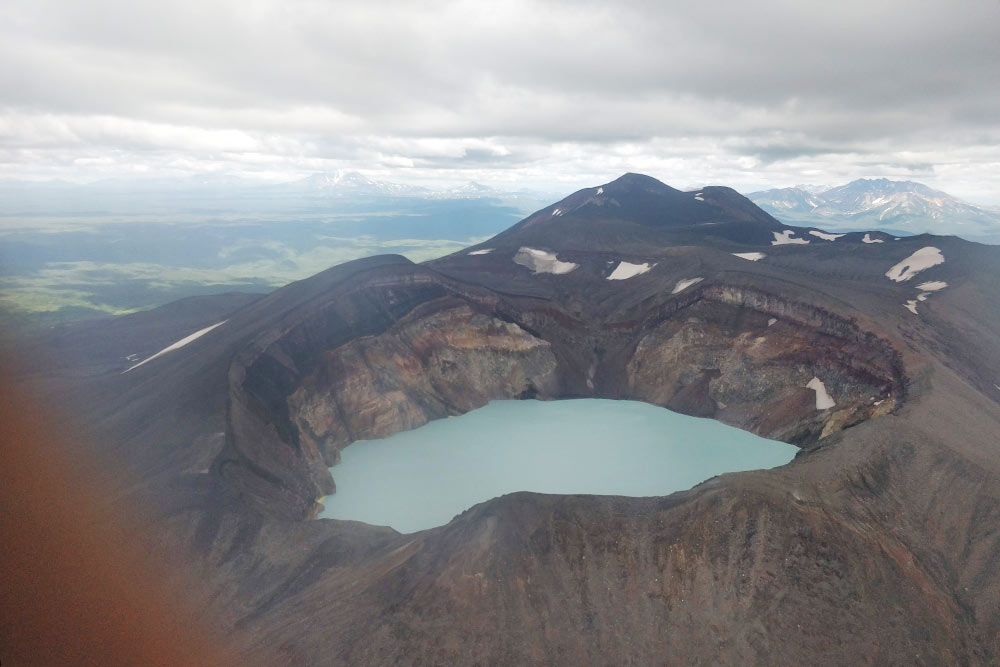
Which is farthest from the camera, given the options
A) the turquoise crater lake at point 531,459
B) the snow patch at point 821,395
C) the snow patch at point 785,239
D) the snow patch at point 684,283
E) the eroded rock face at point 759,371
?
the snow patch at point 785,239

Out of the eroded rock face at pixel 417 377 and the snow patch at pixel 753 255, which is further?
the snow patch at pixel 753 255

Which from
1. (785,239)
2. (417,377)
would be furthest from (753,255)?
(417,377)

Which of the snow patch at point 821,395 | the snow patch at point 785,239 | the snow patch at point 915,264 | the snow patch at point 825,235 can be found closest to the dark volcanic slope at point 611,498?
the snow patch at point 821,395

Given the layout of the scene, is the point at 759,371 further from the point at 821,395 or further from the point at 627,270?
the point at 627,270

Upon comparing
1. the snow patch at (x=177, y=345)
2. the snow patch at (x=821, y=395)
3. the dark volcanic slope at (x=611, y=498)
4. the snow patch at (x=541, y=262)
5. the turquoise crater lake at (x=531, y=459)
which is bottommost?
the turquoise crater lake at (x=531, y=459)

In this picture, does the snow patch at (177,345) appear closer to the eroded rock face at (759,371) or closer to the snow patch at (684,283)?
the eroded rock face at (759,371)

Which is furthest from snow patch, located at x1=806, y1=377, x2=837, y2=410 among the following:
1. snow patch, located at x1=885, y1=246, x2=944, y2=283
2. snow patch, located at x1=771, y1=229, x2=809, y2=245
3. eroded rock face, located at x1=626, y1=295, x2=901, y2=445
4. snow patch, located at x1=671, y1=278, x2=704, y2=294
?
snow patch, located at x1=771, y1=229, x2=809, y2=245
